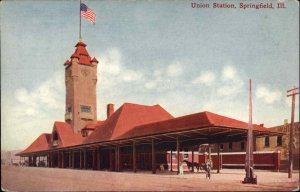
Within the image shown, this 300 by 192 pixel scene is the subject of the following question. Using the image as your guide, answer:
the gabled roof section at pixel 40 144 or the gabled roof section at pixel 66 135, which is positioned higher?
the gabled roof section at pixel 66 135

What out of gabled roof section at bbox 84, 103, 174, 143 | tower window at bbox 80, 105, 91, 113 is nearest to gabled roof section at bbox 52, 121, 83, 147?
tower window at bbox 80, 105, 91, 113

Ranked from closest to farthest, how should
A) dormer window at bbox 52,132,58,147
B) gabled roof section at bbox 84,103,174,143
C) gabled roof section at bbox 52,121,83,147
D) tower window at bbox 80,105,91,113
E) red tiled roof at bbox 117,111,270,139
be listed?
1. red tiled roof at bbox 117,111,270,139
2. gabled roof section at bbox 84,103,174,143
3. gabled roof section at bbox 52,121,83,147
4. dormer window at bbox 52,132,58,147
5. tower window at bbox 80,105,91,113

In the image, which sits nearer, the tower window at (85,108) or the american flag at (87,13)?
the american flag at (87,13)

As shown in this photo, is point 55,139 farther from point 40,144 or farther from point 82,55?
point 82,55

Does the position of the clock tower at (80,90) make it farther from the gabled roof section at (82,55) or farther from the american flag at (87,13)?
the american flag at (87,13)

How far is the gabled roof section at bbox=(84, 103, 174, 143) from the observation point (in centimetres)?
3362

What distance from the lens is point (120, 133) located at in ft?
109

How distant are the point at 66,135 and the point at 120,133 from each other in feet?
58.4

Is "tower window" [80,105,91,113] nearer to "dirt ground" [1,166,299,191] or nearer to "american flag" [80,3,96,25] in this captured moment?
"dirt ground" [1,166,299,191]

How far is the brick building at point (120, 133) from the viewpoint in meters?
23.8

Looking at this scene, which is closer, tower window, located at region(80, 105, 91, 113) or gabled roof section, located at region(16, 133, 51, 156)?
tower window, located at region(80, 105, 91, 113)

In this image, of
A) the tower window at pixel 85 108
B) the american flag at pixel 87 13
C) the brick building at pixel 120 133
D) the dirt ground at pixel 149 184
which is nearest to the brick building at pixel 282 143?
the brick building at pixel 120 133

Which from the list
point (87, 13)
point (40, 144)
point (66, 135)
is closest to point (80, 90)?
point (66, 135)

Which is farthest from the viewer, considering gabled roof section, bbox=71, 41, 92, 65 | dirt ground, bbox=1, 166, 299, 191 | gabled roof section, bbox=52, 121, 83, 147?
gabled roof section, bbox=71, 41, 92, 65
